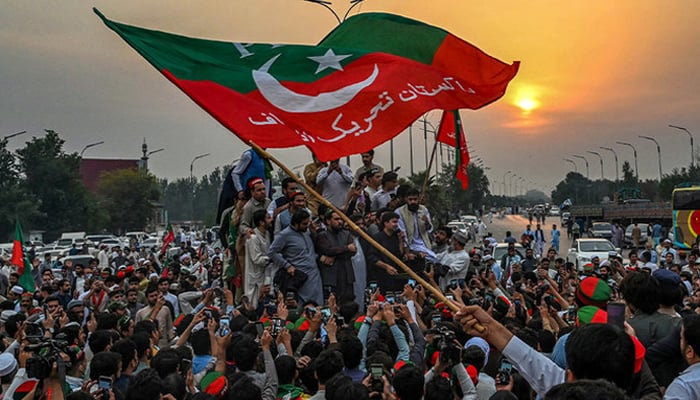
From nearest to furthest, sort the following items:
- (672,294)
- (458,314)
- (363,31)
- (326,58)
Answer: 1. (458,314)
2. (672,294)
3. (326,58)
4. (363,31)

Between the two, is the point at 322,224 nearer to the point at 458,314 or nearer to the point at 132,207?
the point at 458,314

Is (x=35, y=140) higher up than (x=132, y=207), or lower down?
higher up

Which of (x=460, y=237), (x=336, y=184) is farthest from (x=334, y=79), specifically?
(x=460, y=237)

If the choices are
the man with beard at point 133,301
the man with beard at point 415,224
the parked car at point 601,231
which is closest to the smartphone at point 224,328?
the man with beard at point 133,301

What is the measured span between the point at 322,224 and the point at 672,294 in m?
5.77

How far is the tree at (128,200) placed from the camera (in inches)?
2726

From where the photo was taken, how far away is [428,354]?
5.68m

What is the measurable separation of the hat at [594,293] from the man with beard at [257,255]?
5.36 m

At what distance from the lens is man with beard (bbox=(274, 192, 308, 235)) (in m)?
9.57

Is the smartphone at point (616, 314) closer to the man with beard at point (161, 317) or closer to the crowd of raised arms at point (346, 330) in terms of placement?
the crowd of raised arms at point (346, 330)

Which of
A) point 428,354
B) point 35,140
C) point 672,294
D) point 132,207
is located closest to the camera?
point 672,294

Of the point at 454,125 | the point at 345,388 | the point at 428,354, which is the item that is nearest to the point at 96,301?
the point at 454,125

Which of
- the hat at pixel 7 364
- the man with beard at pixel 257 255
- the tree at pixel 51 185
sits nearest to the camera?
the hat at pixel 7 364

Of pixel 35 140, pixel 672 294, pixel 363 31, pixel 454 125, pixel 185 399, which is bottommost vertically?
pixel 185 399
